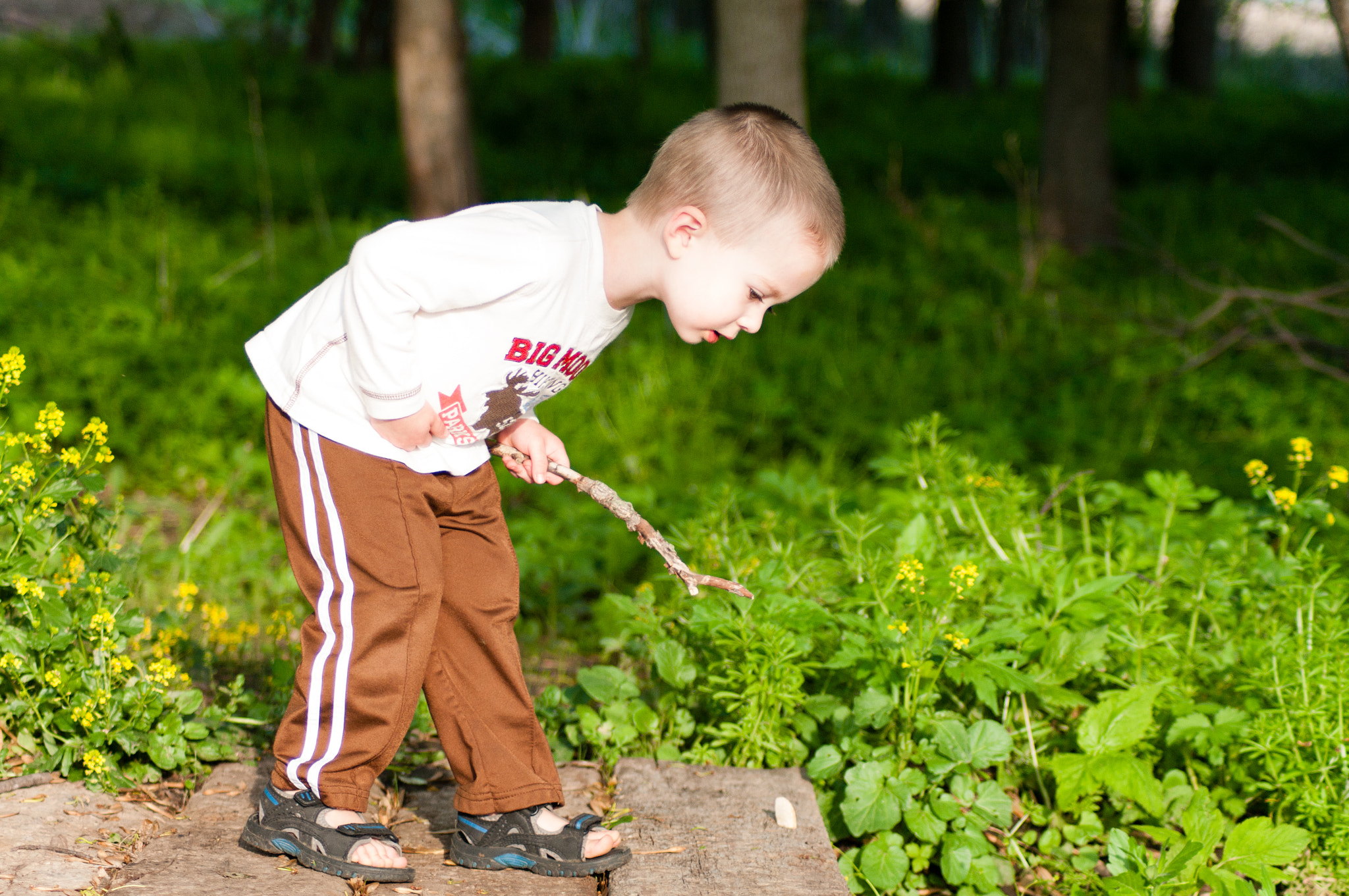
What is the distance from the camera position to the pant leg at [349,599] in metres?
1.92

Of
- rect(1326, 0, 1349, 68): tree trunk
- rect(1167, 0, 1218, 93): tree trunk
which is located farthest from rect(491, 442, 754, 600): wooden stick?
rect(1167, 0, 1218, 93): tree trunk

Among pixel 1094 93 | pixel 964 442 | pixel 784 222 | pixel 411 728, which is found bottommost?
pixel 411 728

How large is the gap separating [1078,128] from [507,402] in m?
6.96

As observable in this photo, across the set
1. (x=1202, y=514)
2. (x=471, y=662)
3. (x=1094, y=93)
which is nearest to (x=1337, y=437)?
(x=1202, y=514)

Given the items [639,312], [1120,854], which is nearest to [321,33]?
[639,312]

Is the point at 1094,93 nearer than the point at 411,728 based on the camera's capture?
No

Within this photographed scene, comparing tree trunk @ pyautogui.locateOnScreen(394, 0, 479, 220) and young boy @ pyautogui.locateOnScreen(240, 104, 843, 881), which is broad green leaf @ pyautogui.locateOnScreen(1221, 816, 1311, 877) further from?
tree trunk @ pyautogui.locateOnScreen(394, 0, 479, 220)

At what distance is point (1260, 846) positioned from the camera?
2047 millimetres

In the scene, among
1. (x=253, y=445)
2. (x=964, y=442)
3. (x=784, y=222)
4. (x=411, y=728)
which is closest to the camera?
(x=784, y=222)

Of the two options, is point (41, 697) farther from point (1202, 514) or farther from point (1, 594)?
point (1202, 514)

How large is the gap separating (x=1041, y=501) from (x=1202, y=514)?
604 mm

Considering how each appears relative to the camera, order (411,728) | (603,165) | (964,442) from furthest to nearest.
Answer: (603,165)
(964,442)
(411,728)

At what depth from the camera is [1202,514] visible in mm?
4086

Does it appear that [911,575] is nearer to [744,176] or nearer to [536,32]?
[744,176]
